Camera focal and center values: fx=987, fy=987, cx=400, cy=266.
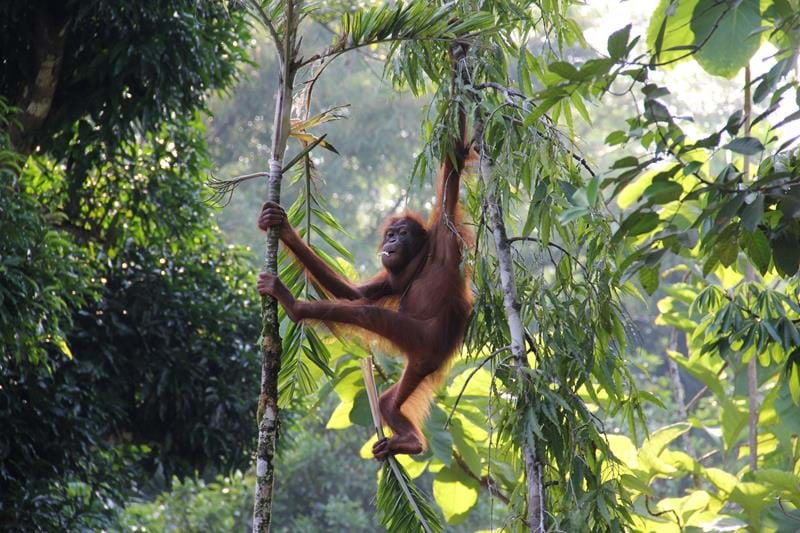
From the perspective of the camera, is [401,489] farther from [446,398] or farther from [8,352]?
[8,352]

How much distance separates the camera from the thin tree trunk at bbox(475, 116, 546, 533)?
298cm

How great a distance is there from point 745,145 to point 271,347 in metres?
1.70

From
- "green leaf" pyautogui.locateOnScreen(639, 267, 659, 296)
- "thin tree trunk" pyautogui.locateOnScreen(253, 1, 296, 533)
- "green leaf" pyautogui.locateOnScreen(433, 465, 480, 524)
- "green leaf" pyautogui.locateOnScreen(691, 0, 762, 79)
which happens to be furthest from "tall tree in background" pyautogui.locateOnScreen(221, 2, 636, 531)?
"green leaf" pyautogui.locateOnScreen(433, 465, 480, 524)

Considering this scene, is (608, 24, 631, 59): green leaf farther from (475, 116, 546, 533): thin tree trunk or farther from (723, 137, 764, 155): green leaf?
(475, 116, 546, 533): thin tree trunk

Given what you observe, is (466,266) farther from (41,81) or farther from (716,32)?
(41,81)

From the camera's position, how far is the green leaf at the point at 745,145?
222 centimetres

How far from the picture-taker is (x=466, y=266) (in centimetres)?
377

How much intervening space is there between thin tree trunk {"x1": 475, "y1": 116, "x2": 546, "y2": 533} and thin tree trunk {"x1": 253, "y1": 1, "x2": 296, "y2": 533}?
677mm

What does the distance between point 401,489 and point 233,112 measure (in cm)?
1461

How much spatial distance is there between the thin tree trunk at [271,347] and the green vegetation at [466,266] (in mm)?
170

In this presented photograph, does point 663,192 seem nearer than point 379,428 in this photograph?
Yes

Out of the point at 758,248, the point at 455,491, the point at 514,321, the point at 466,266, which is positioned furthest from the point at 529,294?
the point at 455,491

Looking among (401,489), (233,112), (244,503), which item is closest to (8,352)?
(401,489)

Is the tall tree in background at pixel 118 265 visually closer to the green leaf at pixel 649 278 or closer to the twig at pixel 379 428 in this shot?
the twig at pixel 379 428
